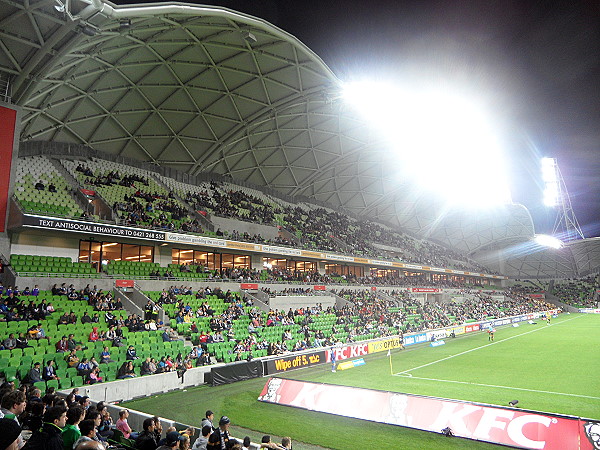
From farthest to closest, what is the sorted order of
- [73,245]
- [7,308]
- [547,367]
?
[73,245]
[547,367]
[7,308]

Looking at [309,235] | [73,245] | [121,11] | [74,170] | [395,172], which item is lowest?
[73,245]

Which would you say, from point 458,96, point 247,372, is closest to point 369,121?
point 458,96

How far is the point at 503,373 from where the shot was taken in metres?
22.7

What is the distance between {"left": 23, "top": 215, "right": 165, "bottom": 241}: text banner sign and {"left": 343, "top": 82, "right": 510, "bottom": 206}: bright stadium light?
20733 millimetres

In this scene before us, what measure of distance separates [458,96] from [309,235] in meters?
22.0

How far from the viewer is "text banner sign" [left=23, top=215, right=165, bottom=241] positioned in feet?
77.4

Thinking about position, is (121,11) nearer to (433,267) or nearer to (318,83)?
(318,83)

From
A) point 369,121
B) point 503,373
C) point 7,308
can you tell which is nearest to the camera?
point 7,308

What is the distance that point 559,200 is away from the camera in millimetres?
93875

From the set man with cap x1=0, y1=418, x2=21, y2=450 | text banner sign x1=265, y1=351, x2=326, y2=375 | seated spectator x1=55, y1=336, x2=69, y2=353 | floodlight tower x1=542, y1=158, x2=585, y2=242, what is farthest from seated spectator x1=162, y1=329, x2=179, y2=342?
floodlight tower x1=542, y1=158, x2=585, y2=242

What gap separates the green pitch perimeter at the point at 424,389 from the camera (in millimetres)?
12773

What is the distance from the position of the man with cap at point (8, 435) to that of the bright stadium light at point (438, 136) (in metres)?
35.9

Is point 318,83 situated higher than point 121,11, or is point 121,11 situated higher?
point 318,83

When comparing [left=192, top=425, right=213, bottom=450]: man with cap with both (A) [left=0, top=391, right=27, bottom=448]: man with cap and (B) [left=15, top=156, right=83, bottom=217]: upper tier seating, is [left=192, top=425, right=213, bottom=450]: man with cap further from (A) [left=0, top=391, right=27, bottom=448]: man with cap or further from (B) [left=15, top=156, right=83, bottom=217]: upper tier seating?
(B) [left=15, top=156, right=83, bottom=217]: upper tier seating
